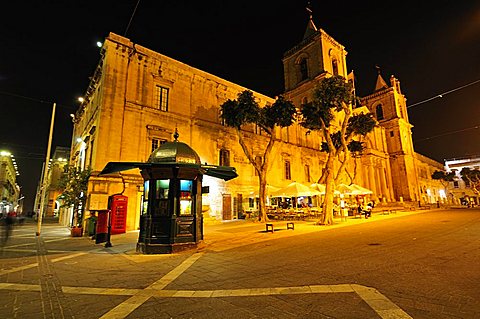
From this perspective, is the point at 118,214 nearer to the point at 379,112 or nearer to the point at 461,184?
the point at 379,112

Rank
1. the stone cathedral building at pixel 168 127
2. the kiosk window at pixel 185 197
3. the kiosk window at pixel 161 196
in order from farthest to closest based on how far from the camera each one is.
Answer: the stone cathedral building at pixel 168 127 → the kiosk window at pixel 185 197 → the kiosk window at pixel 161 196

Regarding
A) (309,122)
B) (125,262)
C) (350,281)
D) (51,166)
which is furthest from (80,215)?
(51,166)

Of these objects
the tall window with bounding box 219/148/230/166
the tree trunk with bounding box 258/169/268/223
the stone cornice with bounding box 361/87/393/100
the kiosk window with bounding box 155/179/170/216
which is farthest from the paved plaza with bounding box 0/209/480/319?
the stone cornice with bounding box 361/87/393/100

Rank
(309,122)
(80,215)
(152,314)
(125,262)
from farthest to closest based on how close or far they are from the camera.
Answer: (309,122) < (80,215) < (125,262) < (152,314)

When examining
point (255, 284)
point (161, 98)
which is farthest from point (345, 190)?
point (255, 284)

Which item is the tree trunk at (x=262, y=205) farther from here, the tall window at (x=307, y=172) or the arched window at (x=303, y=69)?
the arched window at (x=303, y=69)

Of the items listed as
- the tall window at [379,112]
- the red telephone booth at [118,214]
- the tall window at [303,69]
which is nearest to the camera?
the red telephone booth at [118,214]

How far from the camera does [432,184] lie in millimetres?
60875

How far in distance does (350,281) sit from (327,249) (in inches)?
139

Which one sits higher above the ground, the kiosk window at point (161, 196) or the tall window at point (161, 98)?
the tall window at point (161, 98)

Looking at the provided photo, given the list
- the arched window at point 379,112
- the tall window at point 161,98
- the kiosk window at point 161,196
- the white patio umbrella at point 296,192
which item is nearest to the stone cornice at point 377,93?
the arched window at point 379,112

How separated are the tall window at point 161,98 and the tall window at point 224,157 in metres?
6.71

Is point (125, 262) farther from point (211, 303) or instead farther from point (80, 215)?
point (80, 215)

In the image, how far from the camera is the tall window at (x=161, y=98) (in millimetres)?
20641
